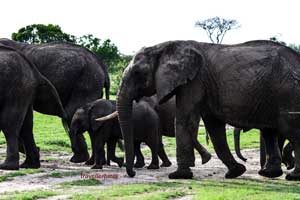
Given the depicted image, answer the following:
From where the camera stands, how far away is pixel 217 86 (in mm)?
11781

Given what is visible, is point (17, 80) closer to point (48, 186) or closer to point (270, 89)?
point (48, 186)

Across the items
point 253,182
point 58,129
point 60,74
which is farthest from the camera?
point 58,129

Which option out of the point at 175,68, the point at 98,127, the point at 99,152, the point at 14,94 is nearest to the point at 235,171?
the point at 175,68

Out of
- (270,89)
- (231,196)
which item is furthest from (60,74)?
(231,196)

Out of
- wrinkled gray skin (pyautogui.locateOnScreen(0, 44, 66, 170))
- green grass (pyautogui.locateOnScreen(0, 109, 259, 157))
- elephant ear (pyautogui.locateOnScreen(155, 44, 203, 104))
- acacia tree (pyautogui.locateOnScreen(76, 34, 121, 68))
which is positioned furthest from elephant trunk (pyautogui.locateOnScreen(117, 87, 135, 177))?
acacia tree (pyautogui.locateOnScreen(76, 34, 121, 68))

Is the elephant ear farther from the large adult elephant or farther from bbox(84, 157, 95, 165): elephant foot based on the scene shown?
bbox(84, 157, 95, 165): elephant foot

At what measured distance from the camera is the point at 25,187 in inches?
397

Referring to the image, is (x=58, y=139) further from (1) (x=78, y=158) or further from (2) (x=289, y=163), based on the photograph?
(2) (x=289, y=163)

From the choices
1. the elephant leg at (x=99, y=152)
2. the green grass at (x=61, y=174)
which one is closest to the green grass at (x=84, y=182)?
the green grass at (x=61, y=174)

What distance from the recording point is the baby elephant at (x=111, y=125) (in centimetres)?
1339

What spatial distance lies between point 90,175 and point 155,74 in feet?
5.82

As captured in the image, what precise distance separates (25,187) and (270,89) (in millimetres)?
3828

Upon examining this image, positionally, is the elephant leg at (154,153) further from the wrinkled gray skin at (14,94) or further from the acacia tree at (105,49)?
the acacia tree at (105,49)

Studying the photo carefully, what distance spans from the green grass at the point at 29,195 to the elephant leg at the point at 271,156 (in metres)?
3.96
